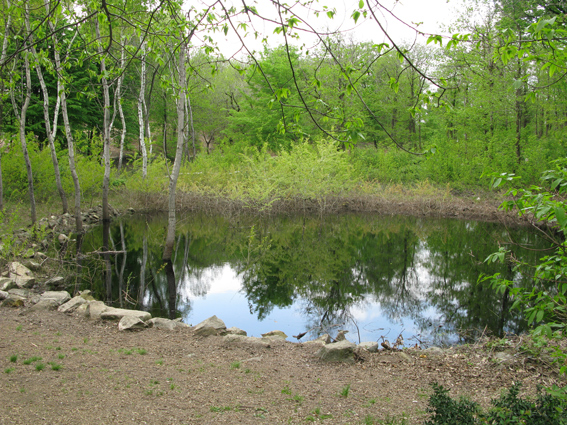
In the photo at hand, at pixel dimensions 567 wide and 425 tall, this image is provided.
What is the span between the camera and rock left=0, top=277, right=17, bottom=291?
6.62m

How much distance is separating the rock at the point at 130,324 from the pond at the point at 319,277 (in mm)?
1668

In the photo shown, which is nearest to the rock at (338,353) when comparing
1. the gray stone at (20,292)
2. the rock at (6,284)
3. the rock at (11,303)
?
the rock at (11,303)

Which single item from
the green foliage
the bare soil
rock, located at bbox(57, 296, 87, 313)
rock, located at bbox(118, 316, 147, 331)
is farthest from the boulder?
the green foliage

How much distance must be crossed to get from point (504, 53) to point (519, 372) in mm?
3533

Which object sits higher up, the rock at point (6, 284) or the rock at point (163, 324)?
the rock at point (6, 284)

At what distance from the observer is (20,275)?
24.3 ft

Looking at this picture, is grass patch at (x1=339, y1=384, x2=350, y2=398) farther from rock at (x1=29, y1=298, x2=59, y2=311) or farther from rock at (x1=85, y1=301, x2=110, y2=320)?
rock at (x1=29, y1=298, x2=59, y2=311)

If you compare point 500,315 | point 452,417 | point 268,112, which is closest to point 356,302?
point 500,315

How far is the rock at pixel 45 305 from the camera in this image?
591 centimetres

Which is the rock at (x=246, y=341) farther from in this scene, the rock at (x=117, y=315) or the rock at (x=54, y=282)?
the rock at (x=54, y=282)

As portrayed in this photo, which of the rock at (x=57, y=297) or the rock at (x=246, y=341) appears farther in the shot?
the rock at (x=57, y=297)

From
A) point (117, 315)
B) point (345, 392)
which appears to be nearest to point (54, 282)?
point (117, 315)

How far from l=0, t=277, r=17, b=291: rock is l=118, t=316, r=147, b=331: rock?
257 cm

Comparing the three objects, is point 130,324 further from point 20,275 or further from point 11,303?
point 20,275
